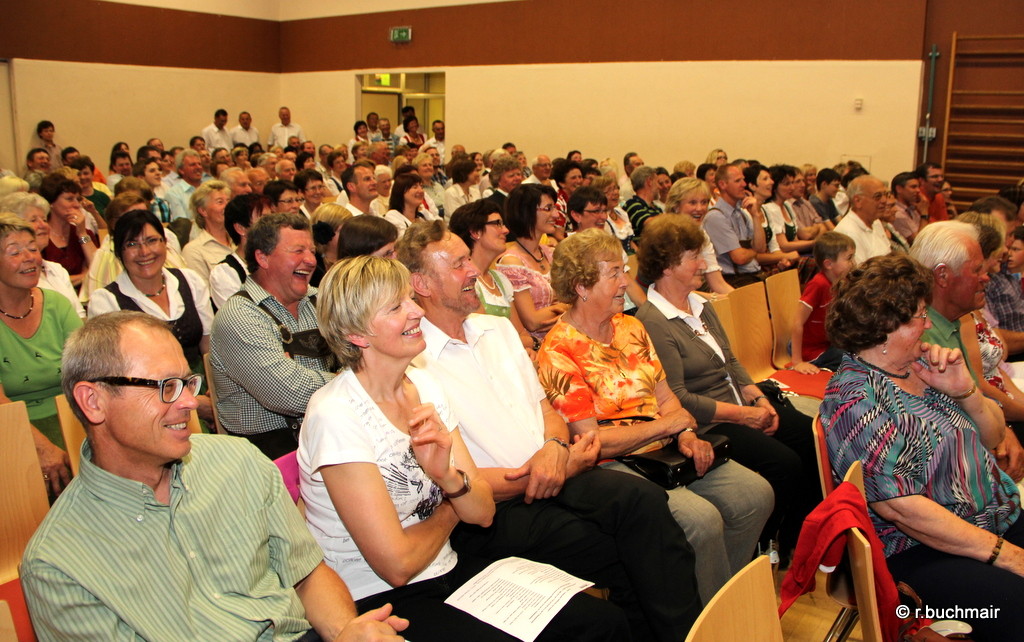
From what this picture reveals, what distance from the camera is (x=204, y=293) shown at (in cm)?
367

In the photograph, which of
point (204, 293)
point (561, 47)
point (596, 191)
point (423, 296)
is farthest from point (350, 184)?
point (561, 47)

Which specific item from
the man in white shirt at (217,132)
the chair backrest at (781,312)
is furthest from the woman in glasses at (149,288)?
the man in white shirt at (217,132)

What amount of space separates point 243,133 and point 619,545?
14.1 meters

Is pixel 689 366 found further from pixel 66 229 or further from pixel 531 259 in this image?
pixel 66 229

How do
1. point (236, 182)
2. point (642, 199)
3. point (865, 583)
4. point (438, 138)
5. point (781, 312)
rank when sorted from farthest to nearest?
point (438, 138) → point (642, 199) → point (236, 182) → point (781, 312) → point (865, 583)

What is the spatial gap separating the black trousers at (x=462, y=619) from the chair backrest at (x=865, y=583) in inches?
21.9

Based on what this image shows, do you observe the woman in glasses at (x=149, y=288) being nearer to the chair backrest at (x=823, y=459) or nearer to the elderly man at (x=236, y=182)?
the chair backrest at (x=823, y=459)

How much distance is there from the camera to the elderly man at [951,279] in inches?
120

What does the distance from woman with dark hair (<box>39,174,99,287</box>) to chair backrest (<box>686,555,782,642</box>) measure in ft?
15.8

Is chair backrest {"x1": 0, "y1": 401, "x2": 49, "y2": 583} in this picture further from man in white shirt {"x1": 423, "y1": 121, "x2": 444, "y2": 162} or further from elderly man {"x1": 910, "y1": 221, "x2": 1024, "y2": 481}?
man in white shirt {"x1": 423, "y1": 121, "x2": 444, "y2": 162}

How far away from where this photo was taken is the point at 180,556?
1557 millimetres

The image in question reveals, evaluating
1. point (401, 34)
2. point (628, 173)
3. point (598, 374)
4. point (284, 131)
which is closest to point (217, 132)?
point (284, 131)

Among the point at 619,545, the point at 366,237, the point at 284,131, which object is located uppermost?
the point at 284,131

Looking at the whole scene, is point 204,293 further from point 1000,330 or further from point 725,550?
point 1000,330
